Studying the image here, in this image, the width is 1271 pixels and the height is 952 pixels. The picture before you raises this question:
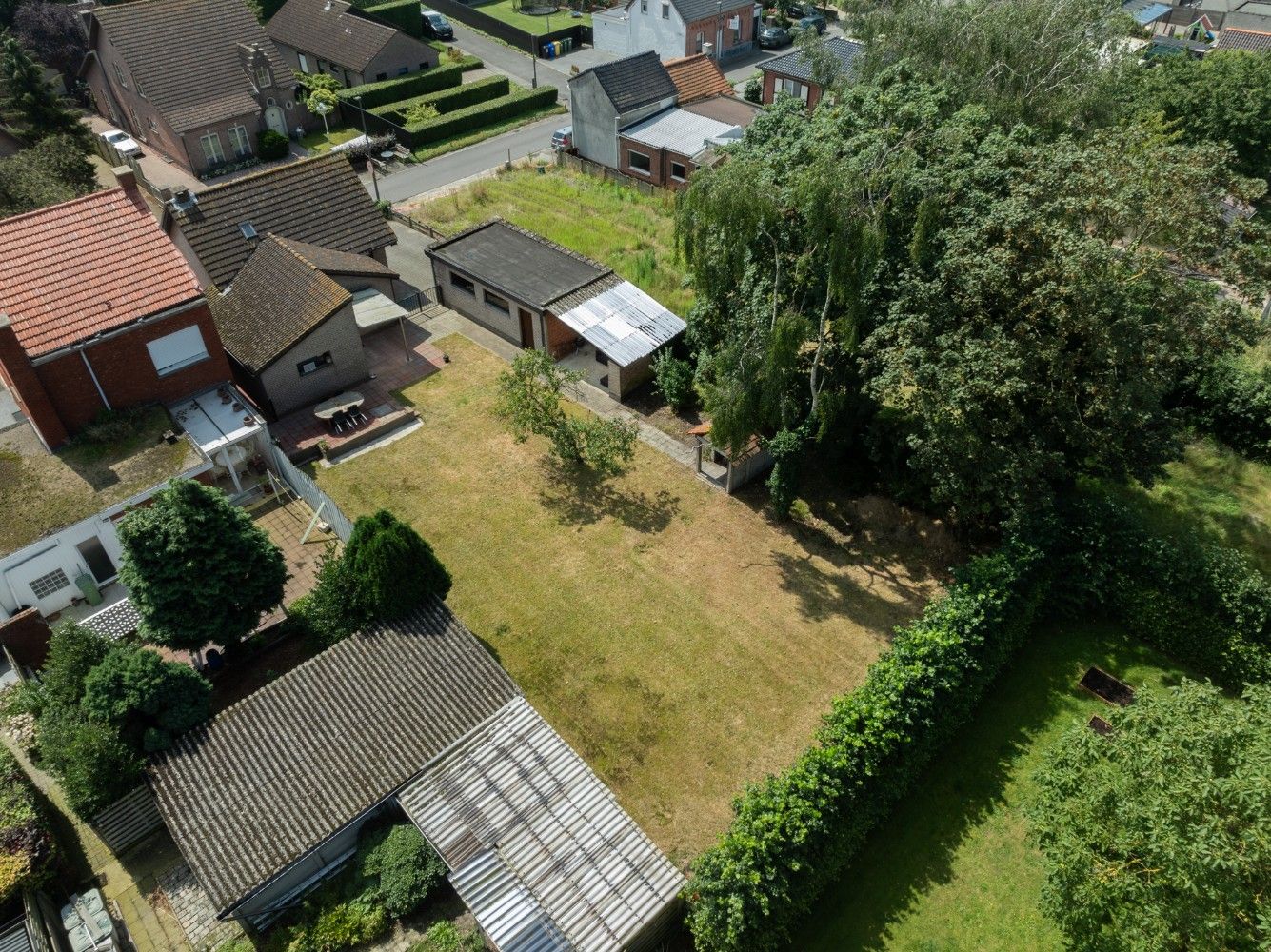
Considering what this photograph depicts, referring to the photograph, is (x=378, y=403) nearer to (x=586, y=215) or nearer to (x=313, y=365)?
(x=313, y=365)

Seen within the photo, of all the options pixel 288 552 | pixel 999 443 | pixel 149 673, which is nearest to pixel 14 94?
pixel 288 552

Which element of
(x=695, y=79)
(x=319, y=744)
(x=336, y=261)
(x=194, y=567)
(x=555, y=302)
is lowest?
(x=319, y=744)

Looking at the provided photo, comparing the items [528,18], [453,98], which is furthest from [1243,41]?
[453,98]

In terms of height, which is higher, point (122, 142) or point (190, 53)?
point (190, 53)

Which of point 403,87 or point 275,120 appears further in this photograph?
point 403,87

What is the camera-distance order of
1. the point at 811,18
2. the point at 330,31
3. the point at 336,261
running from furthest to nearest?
the point at 811,18 → the point at 330,31 → the point at 336,261

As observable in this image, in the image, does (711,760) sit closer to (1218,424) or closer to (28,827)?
(28,827)

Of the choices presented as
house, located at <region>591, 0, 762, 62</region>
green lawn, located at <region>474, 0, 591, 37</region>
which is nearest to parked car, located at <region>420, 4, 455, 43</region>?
green lawn, located at <region>474, 0, 591, 37</region>
